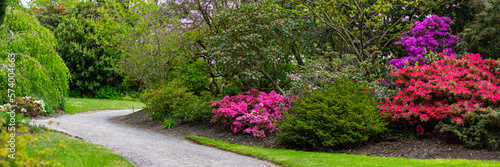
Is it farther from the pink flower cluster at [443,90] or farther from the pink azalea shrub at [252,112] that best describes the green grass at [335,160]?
the pink flower cluster at [443,90]

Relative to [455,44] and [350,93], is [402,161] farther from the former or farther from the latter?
[455,44]

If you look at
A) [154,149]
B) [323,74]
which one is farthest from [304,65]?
[154,149]

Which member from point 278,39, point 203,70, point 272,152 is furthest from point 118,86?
point 272,152

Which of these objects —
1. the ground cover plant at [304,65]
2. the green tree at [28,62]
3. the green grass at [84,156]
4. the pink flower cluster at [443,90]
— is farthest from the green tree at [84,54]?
the pink flower cluster at [443,90]

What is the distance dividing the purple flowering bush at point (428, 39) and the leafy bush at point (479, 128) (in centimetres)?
342

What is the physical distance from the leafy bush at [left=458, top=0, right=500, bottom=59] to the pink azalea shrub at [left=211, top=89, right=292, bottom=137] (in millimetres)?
5252

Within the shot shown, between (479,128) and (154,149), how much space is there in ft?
22.4

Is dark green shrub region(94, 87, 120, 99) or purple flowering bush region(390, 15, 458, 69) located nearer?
purple flowering bush region(390, 15, 458, 69)

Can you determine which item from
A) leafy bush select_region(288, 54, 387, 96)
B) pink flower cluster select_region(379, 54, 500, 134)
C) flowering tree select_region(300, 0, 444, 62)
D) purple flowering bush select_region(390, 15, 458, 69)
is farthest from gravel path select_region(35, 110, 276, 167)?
purple flowering bush select_region(390, 15, 458, 69)

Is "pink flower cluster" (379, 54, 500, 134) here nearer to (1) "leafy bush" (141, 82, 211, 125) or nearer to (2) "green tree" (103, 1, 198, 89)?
(1) "leafy bush" (141, 82, 211, 125)

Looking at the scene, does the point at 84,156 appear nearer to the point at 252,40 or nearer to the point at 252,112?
the point at 252,112

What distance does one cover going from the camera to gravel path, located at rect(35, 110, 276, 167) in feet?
22.8

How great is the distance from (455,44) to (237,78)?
6.87 m

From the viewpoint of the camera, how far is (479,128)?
7.06 metres
